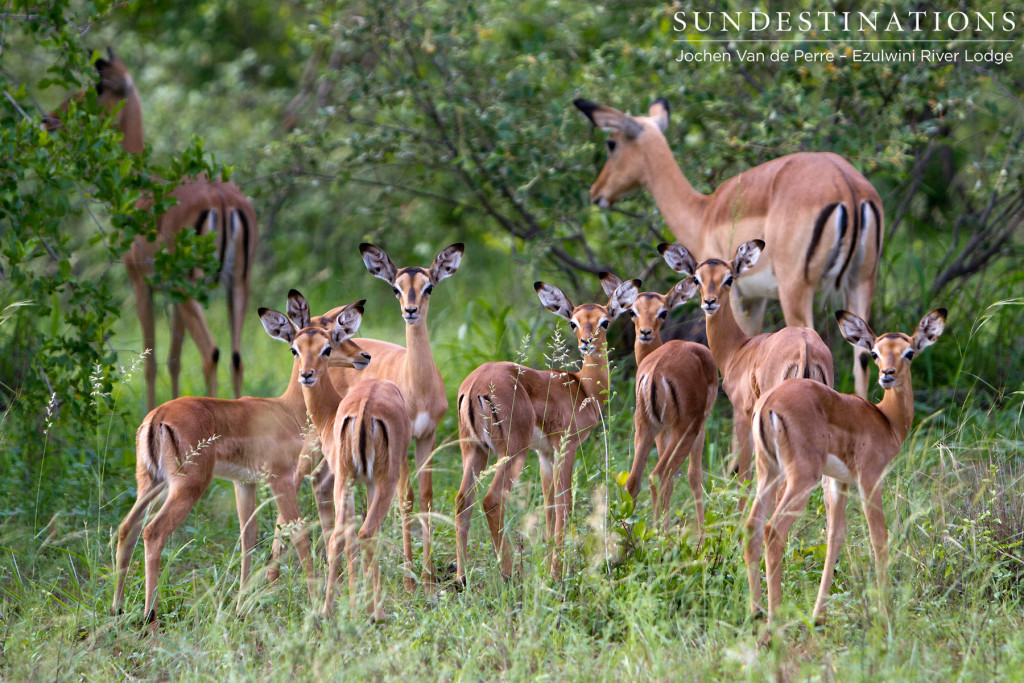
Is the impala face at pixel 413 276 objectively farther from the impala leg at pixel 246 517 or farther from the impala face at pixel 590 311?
the impala leg at pixel 246 517

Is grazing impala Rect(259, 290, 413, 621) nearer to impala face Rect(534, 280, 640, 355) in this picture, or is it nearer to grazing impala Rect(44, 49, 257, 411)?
impala face Rect(534, 280, 640, 355)

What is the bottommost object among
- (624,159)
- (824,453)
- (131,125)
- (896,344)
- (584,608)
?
(584,608)

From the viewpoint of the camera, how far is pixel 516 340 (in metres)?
7.18

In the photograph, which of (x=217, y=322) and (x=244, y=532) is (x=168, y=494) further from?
(x=217, y=322)

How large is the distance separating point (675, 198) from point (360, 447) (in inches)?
137

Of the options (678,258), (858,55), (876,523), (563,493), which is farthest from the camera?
(858,55)

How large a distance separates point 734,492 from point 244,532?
1.97 m

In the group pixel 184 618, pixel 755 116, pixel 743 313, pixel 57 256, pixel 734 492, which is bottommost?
pixel 184 618

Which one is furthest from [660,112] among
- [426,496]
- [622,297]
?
[426,496]

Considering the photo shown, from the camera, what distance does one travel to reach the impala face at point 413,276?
14.8 feet

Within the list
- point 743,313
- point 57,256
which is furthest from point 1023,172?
point 57,256

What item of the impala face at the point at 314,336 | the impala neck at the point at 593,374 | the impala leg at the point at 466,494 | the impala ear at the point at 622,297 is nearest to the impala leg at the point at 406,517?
the impala leg at the point at 466,494

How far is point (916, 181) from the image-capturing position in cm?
719

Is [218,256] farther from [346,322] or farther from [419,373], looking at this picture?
[419,373]
